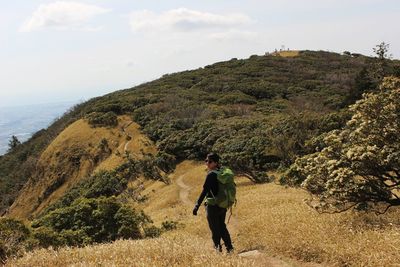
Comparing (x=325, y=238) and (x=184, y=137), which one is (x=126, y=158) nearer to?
(x=184, y=137)

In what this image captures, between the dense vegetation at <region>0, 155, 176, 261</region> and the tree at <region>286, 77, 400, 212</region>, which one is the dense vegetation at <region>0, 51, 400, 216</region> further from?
the dense vegetation at <region>0, 155, 176, 261</region>

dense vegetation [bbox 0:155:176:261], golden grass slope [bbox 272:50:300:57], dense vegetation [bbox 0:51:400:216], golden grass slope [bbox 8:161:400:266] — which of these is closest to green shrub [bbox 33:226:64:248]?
dense vegetation [bbox 0:155:176:261]

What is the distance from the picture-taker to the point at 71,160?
86500 millimetres

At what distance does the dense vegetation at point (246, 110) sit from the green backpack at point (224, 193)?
10003mm

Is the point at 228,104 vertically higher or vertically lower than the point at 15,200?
higher

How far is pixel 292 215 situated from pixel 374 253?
23.9 feet

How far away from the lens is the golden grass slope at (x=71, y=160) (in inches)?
3164

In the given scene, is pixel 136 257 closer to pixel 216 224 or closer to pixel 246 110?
pixel 216 224

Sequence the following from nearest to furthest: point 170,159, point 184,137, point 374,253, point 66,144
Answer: point 374,253 < point 170,159 < point 184,137 < point 66,144

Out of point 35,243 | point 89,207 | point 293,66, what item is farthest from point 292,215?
point 293,66

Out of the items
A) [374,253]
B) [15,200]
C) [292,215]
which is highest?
[374,253]

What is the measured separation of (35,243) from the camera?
18297 millimetres

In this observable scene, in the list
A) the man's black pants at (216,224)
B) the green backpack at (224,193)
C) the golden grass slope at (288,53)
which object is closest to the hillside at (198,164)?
the man's black pants at (216,224)

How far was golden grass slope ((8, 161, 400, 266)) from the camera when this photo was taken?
8602 mm
